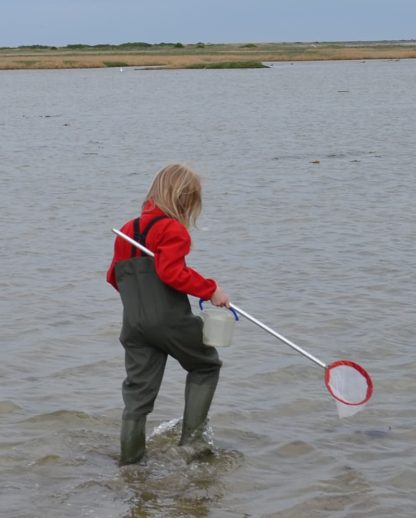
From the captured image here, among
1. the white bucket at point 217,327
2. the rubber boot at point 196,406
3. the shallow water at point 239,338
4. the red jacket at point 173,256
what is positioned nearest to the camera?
the red jacket at point 173,256

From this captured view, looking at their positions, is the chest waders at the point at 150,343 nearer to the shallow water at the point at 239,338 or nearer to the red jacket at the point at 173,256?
the red jacket at the point at 173,256

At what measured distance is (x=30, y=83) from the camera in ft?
200

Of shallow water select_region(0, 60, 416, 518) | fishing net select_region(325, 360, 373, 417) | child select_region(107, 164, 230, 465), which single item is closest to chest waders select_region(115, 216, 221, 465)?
child select_region(107, 164, 230, 465)

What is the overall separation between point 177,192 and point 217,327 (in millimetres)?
750

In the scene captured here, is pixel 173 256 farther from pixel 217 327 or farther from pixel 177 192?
pixel 217 327

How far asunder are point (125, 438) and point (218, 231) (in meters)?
7.65

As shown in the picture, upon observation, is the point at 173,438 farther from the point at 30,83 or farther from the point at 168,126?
the point at 30,83

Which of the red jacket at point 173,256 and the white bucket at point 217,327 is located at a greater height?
the red jacket at point 173,256

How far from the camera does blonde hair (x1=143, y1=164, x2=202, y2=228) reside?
5484 millimetres

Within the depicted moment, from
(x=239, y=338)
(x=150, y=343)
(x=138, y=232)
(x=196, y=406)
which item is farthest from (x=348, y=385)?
(x=239, y=338)

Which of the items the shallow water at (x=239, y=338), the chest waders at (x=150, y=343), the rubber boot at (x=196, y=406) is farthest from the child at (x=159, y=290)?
the shallow water at (x=239, y=338)

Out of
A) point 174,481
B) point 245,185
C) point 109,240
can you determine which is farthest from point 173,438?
point 245,185

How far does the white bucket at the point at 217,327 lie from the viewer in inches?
221

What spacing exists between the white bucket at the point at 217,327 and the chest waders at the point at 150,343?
6 cm
